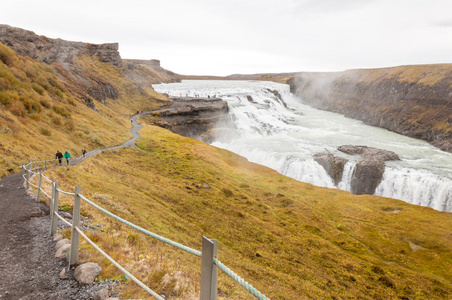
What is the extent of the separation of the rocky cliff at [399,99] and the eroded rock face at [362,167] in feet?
70.7

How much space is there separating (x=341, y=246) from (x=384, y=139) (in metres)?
46.4

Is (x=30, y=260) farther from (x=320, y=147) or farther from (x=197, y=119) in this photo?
(x=197, y=119)

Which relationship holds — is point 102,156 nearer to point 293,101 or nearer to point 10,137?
point 10,137

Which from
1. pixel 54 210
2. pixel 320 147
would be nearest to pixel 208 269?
pixel 54 210

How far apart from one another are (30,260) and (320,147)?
4921cm

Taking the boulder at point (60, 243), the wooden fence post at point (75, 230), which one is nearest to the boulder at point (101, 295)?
the wooden fence post at point (75, 230)

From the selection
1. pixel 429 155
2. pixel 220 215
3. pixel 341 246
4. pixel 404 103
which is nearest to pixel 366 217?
pixel 341 246

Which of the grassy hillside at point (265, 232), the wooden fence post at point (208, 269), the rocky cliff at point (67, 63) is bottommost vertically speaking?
the grassy hillside at point (265, 232)

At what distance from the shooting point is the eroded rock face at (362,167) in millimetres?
37750

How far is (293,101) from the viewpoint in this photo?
12019cm

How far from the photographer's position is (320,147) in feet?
164

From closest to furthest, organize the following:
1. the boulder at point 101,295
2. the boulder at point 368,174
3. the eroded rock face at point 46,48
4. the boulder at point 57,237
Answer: the boulder at point 101,295, the boulder at point 57,237, the boulder at point 368,174, the eroded rock face at point 46,48

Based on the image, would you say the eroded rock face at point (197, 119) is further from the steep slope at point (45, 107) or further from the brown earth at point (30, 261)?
the brown earth at point (30, 261)

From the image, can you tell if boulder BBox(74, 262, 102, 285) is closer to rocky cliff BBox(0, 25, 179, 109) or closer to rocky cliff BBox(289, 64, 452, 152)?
rocky cliff BBox(0, 25, 179, 109)
